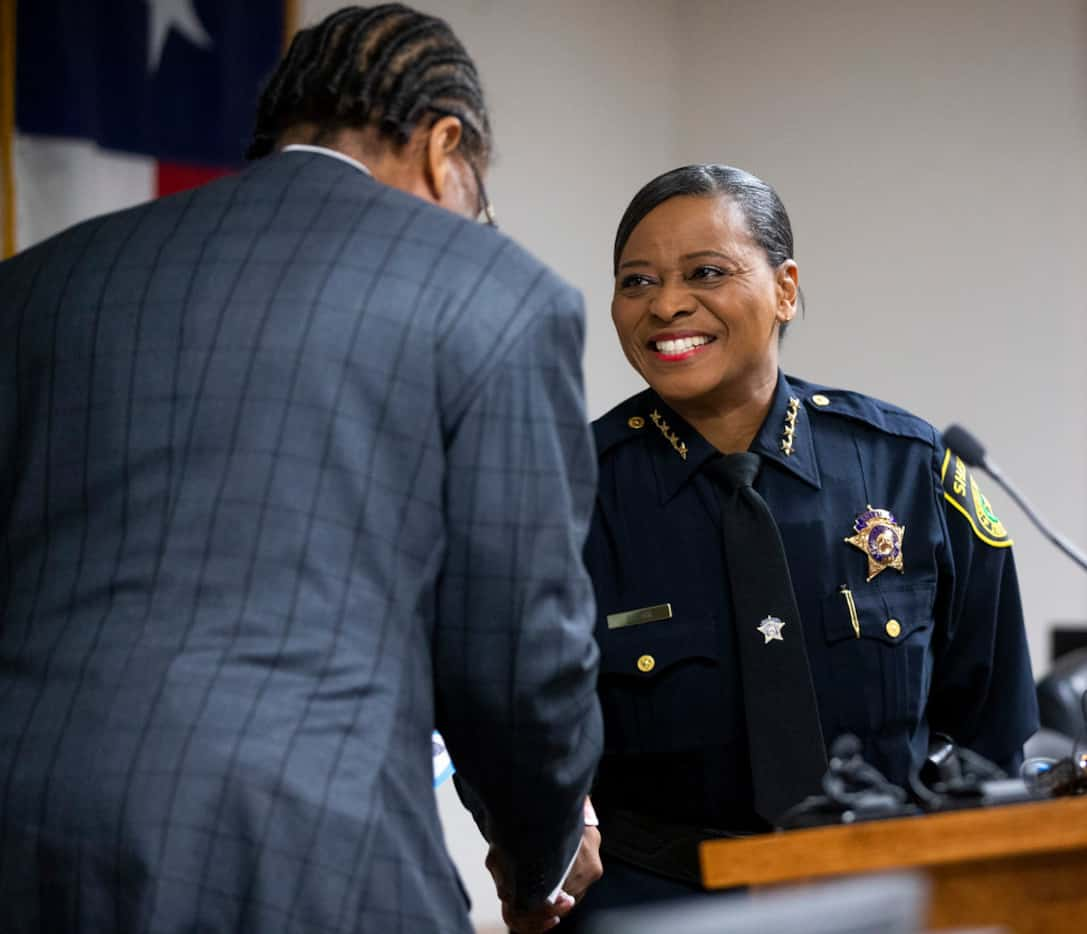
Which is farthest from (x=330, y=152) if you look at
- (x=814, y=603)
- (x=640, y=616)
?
(x=814, y=603)

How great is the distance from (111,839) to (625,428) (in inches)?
45.2

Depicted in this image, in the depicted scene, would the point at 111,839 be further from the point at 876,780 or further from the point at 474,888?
the point at 474,888

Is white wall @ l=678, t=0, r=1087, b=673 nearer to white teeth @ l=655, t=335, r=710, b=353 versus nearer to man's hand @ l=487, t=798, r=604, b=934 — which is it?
white teeth @ l=655, t=335, r=710, b=353

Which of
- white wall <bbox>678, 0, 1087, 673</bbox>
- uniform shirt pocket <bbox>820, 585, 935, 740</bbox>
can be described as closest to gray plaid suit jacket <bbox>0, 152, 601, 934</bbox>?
uniform shirt pocket <bbox>820, 585, 935, 740</bbox>

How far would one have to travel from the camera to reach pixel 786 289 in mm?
2383

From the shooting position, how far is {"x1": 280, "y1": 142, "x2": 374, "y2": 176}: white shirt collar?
1.63m

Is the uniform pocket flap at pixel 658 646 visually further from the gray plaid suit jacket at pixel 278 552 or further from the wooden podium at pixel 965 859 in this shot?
the wooden podium at pixel 965 859

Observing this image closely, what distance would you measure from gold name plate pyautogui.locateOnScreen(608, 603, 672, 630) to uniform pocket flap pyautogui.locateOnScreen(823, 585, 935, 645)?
0.69ft

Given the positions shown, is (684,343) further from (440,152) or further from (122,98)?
(122,98)

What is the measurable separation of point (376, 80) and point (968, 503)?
1133 mm

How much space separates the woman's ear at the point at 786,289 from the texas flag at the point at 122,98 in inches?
59.1

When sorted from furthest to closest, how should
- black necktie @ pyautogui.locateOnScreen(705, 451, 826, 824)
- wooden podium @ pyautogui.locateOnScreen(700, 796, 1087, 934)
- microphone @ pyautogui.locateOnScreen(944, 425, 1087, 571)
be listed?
black necktie @ pyautogui.locateOnScreen(705, 451, 826, 824)
microphone @ pyautogui.locateOnScreen(944, 425, 1087, 571)
wooden podium @ pyautogui.locateOnScreen(700, 796, 1087, 934)

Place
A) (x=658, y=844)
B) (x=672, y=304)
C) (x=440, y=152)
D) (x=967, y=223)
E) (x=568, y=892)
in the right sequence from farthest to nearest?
(x=967, y=223) → (x=672, y=304) → (x=658, y=844) → (x=568, y=892) → (x=440, y=152)

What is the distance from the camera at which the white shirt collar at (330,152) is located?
1.63 meters
